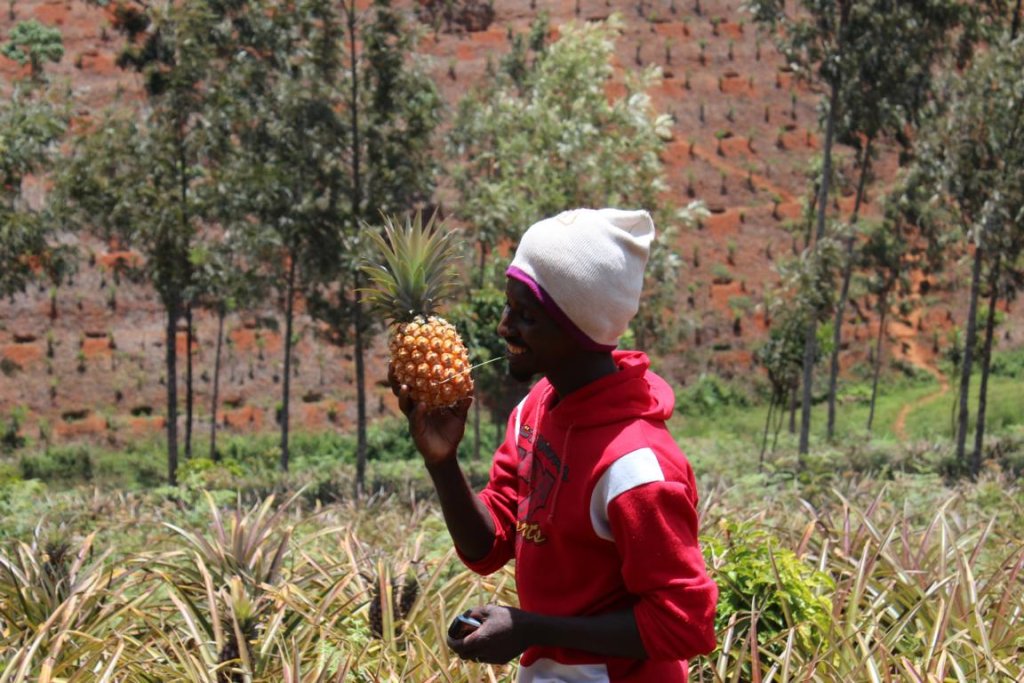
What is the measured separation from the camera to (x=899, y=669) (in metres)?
4.18

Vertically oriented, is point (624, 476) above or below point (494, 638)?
above

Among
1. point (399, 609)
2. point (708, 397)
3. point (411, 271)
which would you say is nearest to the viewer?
point (411, 271)

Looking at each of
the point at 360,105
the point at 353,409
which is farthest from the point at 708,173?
the point at 360,105

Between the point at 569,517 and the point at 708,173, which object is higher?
the point at 569,517

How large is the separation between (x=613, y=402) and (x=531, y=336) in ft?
0.79

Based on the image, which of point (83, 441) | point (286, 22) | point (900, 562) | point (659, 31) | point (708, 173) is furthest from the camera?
point (659, 31)

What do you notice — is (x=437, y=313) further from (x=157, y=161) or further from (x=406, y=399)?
(x=157, y=161)

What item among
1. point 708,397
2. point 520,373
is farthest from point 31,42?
point 520,373

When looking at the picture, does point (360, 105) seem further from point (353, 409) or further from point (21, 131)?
point (353, 409)

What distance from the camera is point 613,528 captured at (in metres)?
2.60

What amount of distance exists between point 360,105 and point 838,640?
14.5 meters

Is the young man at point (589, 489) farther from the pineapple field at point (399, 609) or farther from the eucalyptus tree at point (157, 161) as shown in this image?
the eucalyptus tree at point (157, 161)

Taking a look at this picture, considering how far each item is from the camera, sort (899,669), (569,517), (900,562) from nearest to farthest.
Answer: (569,517) < (899,669) < (900,562)

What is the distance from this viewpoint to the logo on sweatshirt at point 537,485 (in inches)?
110
